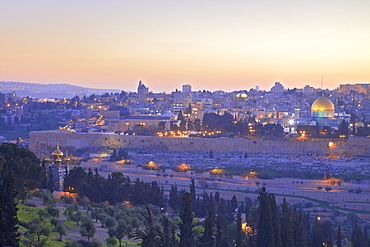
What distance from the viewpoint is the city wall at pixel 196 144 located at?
39769mm

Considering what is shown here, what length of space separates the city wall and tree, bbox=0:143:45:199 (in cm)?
2376

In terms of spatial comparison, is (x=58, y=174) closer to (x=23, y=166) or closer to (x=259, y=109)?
(x=23, y=166)

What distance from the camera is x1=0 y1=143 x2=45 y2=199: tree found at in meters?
18.1

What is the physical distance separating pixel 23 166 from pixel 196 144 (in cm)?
2594

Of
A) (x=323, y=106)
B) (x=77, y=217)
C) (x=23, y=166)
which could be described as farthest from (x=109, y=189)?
(x=323, y=106)

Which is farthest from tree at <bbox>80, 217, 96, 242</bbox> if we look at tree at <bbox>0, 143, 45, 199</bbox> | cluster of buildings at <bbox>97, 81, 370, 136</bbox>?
cluster of buildings at <bbox>97, 81, 370, 136</bbox>

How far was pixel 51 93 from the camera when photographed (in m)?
199

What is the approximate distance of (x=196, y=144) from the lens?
4369 centimetres

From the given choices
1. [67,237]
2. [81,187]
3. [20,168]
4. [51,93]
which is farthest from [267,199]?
[51,93]

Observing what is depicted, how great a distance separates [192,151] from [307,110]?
25467 millimetres

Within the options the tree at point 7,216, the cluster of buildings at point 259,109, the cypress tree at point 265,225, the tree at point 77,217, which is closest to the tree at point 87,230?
the tree at point 77,217

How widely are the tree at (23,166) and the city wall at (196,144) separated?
23758mm

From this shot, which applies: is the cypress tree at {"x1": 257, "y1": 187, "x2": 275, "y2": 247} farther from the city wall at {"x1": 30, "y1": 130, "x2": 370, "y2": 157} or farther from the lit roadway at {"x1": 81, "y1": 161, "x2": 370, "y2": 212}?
the city wall at {"x1": 30, "y1": 130, "x2": 370, "y2": 157}

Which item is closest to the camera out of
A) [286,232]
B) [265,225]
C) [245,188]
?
[265,225]
